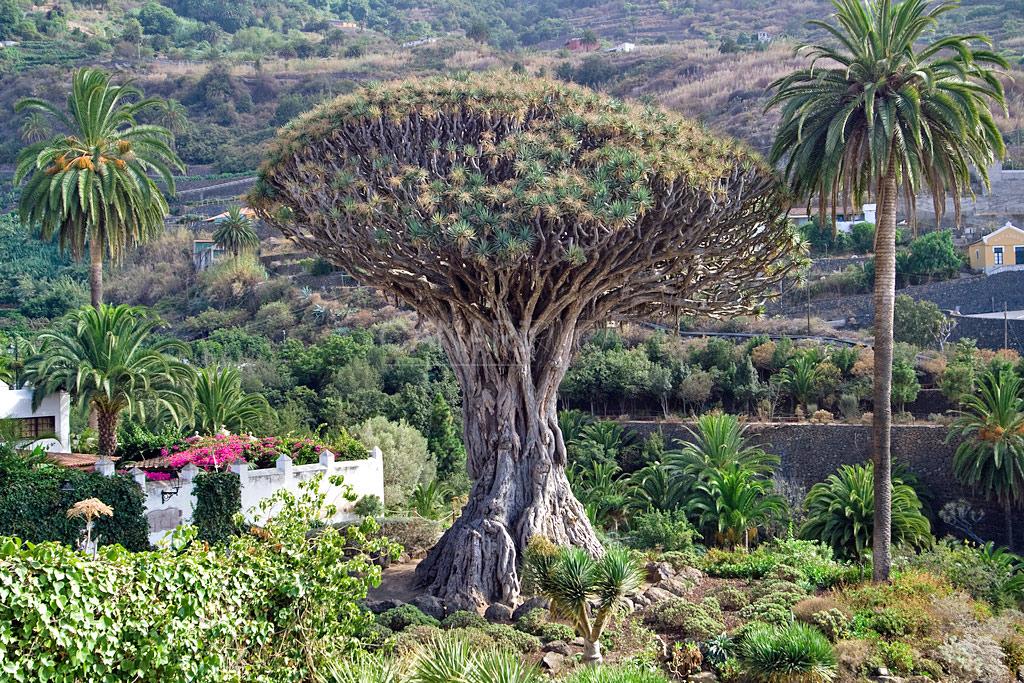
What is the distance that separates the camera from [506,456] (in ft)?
58.7

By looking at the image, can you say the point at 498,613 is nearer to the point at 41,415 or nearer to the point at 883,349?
the point at 883,349

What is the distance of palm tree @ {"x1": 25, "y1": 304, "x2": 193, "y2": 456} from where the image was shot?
74.2 feet

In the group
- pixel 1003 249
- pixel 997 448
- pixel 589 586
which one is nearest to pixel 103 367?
pixel 589 586

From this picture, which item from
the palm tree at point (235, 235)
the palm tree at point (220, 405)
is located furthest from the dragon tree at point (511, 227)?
the palm tree at point (235, 235)

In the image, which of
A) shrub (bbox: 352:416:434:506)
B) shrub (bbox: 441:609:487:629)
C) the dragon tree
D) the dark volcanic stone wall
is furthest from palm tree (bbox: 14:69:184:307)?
the dark volcanic stone wall

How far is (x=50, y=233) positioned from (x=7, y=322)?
31902 mm

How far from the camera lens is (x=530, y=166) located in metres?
16.7

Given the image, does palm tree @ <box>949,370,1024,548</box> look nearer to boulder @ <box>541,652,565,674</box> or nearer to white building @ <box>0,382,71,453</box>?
boulder @ <box>541,652,565,674</box>

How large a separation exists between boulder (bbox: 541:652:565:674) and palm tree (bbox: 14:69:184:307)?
14620 mm

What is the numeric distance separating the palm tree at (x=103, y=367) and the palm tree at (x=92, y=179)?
3.89ft

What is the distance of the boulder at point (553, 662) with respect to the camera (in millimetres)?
13508

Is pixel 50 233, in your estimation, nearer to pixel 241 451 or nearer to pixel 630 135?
pixel 241 451

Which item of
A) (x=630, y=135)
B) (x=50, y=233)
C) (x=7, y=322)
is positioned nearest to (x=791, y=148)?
(x=630, y=135)

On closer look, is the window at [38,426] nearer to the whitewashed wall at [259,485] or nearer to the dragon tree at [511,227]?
the whitewashed wall at [259,485]
